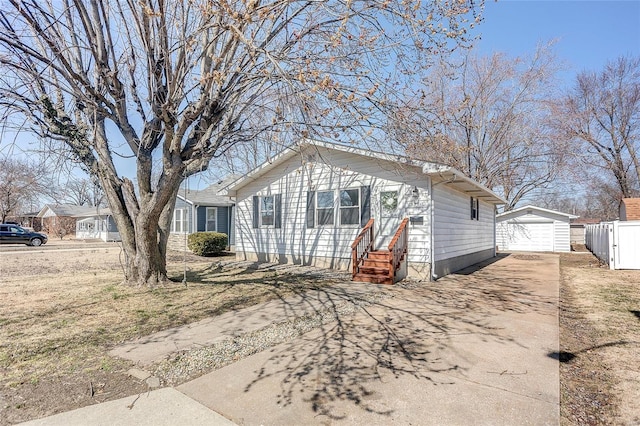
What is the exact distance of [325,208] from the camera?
11344 millimetres

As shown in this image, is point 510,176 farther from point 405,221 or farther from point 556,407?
point 556,407

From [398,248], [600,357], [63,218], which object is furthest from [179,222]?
[63,218]

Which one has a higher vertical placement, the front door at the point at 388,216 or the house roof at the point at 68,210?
the house roof at the point at 68,210

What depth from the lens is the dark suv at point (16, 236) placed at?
23.5 metres

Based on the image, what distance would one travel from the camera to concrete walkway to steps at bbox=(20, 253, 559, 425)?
2.78m

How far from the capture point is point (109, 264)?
1253cm

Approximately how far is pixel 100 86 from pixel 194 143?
1.91m

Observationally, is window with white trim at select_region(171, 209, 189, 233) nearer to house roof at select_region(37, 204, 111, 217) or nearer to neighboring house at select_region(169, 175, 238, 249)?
neighboring house at select_region(169, 175, 238, 249)

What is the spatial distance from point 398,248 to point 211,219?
13885 millimetres

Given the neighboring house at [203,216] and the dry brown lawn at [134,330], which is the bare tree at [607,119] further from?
the neighboring house at [203,216]

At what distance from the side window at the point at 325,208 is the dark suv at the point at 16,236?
74.4ft

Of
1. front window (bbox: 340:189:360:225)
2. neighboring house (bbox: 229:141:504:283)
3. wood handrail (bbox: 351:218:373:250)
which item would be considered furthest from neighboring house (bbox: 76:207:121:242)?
wood handrail (bbox: 351:218:373:250)

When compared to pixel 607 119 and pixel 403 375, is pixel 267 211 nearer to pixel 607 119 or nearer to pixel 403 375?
pixel 403 375

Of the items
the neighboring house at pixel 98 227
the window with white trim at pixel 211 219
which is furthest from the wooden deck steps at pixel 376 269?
the neighboring house at pixel 98 227
